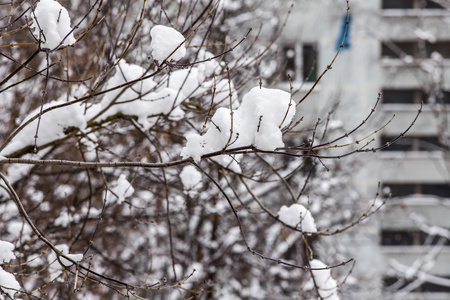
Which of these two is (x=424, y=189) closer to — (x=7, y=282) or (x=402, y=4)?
(x=402, y=4)

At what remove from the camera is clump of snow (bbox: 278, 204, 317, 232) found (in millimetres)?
3564

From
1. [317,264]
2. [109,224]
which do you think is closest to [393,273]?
[109,224]

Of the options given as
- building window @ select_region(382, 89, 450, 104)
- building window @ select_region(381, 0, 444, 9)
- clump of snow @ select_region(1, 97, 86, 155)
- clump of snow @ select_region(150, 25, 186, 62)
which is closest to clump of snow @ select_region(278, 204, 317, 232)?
clump of snow @ select_region(150, 25, 186, 62)

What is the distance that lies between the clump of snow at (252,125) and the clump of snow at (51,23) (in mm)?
811

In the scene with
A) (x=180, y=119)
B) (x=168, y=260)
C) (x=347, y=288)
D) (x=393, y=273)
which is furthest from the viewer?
(x=393, y=273)

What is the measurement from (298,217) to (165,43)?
1498 millimetres

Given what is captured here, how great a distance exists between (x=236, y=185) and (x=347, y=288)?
3.95m

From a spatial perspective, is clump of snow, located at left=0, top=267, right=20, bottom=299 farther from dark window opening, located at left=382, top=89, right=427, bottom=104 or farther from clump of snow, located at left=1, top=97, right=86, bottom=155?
dark window opening, located at left=382, top=89, right=427, bottom=104

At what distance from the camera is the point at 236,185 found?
8.73m

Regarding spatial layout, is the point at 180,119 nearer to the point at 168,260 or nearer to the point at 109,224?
the point at 109,224

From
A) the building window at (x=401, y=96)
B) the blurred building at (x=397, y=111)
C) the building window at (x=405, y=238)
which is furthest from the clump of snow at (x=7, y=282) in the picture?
the building window at (x=401, y=96)

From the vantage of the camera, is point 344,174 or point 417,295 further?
point 417,295

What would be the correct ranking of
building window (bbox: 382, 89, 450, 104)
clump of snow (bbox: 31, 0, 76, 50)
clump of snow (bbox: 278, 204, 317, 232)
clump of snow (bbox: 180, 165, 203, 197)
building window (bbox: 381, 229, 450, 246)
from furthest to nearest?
building window (bbox: 382, 89, 450, 104), building window (bbox: 381, 229, 450, 246), clump of snow (bbox: 180, 165, 203, 197), clump of snow (bbox: 278, 204, 317, 232), clump of snow (bbox: 31, 0, 76, 50)

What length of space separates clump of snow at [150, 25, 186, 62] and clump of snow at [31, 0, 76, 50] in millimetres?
428
